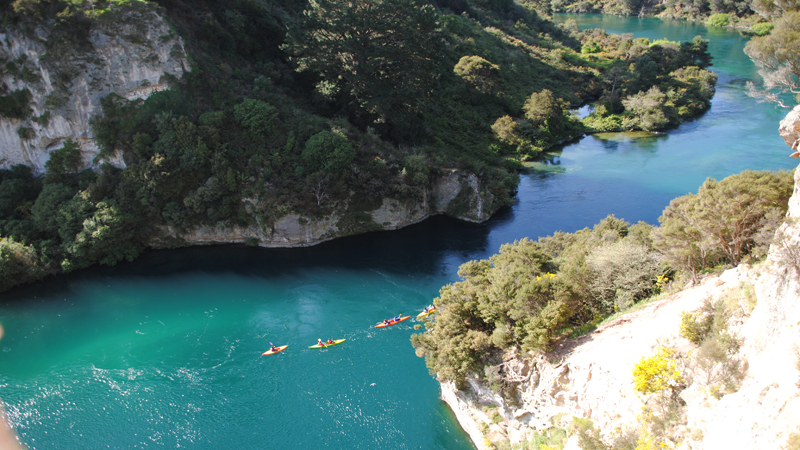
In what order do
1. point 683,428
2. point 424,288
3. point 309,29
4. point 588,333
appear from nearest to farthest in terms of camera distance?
point 683,428, point 588,333, point 424,288, point 309,29

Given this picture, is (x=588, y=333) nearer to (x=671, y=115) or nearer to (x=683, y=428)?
(x=683, y=428)

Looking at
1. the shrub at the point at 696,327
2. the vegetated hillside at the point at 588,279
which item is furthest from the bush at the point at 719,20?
the shrub at the point at 696,327

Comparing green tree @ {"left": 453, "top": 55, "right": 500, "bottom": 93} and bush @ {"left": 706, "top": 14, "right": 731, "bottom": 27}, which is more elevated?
bush @ {"left": 706, "top": 14, "right": 731, "bottom": 27}

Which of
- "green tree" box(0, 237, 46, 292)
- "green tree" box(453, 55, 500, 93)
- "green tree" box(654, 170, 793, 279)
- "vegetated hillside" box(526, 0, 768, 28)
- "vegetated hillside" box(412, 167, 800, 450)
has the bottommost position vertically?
"green tree" box(0, 237, 46, 292)

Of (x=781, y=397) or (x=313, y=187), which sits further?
(x=313, y=187)

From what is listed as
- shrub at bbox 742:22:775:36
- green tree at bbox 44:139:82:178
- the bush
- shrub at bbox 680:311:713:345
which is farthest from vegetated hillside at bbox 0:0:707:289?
the bush

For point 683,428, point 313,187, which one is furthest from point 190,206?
point 683,428

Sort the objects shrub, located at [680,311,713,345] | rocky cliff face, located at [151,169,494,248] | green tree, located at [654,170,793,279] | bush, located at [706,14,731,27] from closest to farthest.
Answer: shrub, located at [680,311,713,345] → green tree, located at [654,170,793,279] → rocky cliff face, located at [151,169,494,248] → bush, located at [706,14,731,27]

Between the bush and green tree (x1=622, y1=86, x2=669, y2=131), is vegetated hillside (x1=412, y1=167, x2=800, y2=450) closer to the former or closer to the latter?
green tree (x1=622, y1=86, x2=669, y2=131)
